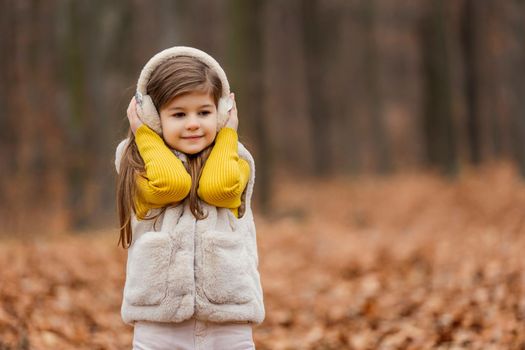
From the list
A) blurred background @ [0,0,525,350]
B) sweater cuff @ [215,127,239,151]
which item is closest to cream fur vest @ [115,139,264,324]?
sweater cuff @ [215,127,239,151]

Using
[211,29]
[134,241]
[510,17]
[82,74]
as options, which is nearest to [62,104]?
[82,74]

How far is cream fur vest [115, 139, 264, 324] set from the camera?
3.46m

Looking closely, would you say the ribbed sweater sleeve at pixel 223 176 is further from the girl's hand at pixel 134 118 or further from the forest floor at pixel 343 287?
the forest floor at pixel 343 287

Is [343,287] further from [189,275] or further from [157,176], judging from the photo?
[157,176]

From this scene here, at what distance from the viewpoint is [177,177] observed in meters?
3.45

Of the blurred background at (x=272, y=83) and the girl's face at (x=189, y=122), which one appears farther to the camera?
the blurred background at (x=272, y=83)

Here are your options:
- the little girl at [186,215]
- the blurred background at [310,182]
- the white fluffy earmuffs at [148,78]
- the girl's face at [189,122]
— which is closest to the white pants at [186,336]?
the little girl at [186,215]

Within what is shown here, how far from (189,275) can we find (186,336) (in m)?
0.31

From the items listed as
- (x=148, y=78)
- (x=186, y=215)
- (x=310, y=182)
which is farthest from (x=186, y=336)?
(x=310, y=182)

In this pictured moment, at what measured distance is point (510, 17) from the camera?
15008 mm

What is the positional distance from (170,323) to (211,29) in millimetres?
30981

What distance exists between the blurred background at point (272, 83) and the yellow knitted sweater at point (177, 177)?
85 cm

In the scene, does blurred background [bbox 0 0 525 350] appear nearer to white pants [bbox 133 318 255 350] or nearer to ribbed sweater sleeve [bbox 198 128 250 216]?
ribbed sweater sleeve [bbox 198 128 250 216]

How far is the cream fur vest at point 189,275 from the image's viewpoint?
346 cm
